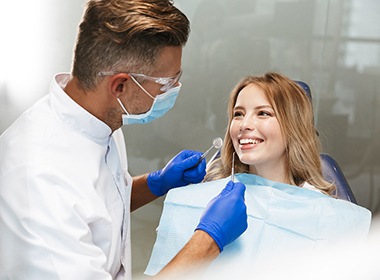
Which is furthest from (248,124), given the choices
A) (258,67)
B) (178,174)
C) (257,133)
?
(258,67)

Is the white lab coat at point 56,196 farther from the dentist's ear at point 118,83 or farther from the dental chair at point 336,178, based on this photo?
the dental chair at point 336,178

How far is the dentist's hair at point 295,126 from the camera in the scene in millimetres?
1747

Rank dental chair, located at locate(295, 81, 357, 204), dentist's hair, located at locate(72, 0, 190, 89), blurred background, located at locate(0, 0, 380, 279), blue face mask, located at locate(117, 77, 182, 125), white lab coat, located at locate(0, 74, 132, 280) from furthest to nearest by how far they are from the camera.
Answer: blurred background, located at locate(0, 0, 380, 279), dental chair, located at locate(295, 81, 357, 204), blue face mask, located at locate(117, 77, 182, 125), dentist's hair, located at locate(72, 0, 190, 89), white lab coat, located at locate(0, 74, 132, 280)

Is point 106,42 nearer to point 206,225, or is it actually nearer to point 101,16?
point 101,16

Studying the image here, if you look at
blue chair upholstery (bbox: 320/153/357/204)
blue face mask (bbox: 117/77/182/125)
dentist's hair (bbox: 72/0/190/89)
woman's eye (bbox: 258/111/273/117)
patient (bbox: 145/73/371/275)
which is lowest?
blue chair upholstery (bbox: 320/153/357/204)

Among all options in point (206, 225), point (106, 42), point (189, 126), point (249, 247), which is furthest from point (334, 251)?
point (189, 126)

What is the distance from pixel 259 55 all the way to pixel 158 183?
4.09 feet

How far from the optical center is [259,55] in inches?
108

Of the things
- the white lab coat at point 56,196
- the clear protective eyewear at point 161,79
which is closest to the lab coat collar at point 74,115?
the white lab coat at point 56,196

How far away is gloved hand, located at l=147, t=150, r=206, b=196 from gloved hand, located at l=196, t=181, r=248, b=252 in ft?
1.11

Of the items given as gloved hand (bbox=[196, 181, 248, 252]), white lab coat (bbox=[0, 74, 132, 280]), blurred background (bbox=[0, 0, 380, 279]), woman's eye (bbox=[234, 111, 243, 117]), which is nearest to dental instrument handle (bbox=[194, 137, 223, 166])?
woman's eye (bbox=[234, 111, 243, 117])

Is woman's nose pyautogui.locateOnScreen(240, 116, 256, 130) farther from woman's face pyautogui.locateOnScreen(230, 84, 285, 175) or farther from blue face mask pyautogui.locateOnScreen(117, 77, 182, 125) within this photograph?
blue face mask pyautogui.locateOnScreen(117, 77, 182, 125)

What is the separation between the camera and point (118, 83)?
1.29 m

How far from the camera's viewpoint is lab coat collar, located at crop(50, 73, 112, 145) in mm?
1271
